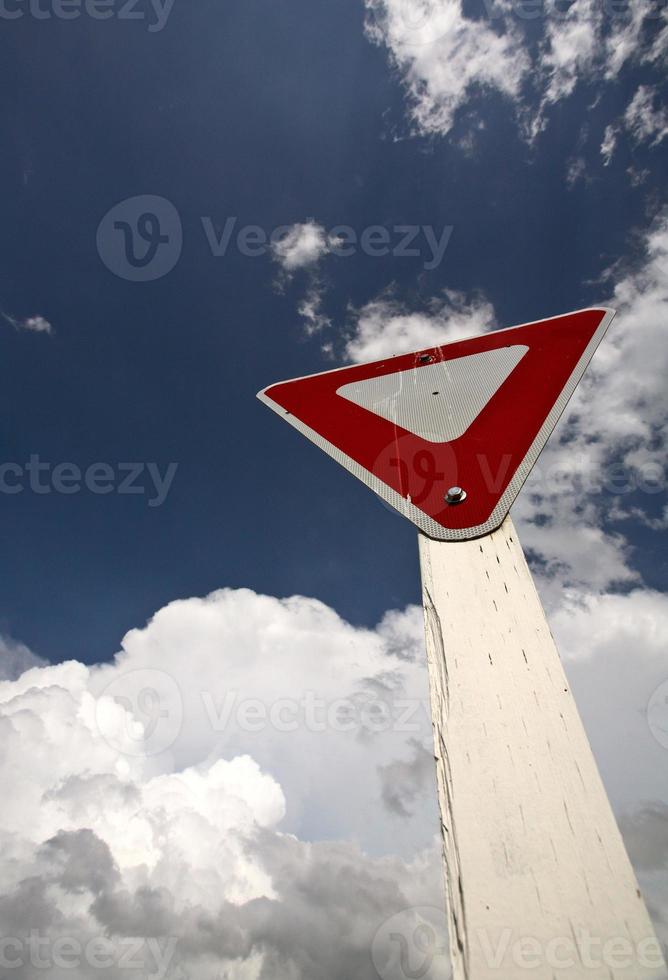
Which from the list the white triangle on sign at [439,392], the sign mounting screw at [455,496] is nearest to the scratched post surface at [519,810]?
the sign mounting screw at [455,496]

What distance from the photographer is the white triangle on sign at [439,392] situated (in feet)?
4.65

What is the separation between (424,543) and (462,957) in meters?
0.71

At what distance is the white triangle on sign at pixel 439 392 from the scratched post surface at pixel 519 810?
0.54m

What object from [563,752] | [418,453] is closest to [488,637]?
[563,752]

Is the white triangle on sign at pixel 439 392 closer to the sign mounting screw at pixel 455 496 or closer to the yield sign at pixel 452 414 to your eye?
the yield sign at pixel 452 414

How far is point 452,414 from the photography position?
143 cm

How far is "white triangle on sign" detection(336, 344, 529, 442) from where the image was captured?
1.42 meters

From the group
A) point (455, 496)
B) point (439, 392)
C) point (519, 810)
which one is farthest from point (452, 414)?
point (519, 810)

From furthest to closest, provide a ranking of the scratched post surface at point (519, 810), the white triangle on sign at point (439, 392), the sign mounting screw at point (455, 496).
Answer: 1. the white triangle on sign at point (439, 392)
2. the sign mounting screw at point (455, 496)
3. the scratched post surface at point (519, 810)

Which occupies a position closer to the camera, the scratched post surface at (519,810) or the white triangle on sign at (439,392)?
the scratched post surface at (519,810)

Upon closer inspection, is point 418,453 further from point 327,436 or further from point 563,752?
point 563,752

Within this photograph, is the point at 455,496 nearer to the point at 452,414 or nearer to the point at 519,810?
the point at 452,414

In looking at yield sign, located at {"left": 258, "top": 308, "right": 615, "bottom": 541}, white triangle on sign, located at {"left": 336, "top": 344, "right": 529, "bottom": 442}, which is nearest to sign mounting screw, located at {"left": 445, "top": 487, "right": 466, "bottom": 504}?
yield sign, located at {"left": 258, "top": 308, "right": 615, "bottom": 541}

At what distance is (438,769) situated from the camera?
80cm
